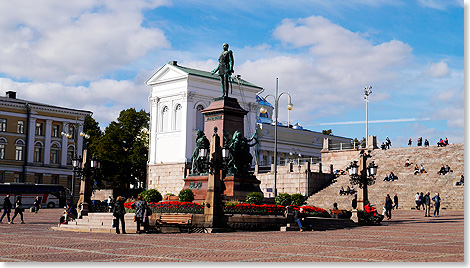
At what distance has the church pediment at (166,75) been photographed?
84738mm

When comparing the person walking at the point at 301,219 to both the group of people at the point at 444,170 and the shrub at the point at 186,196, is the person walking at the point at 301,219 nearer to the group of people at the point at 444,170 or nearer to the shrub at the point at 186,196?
the shrub at the point at 186,196

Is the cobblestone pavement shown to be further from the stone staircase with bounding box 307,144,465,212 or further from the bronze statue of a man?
the stone staircase with bounding box 307,144,465,212

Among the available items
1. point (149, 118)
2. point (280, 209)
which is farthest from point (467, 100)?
point (149, 118)

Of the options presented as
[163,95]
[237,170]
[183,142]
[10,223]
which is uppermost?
[163,95]

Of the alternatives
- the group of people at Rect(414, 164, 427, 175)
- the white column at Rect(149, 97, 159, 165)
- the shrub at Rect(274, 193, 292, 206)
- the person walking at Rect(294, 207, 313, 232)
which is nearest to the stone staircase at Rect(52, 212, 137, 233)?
the person walking at Rect(294, 207, 313, 232)

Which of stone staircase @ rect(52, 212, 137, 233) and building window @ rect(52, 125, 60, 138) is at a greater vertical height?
building window @ rect(52, 125, 60, 138)

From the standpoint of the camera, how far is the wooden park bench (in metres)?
23.7

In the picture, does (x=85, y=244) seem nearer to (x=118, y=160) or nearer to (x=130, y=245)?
(x=130, y=245)

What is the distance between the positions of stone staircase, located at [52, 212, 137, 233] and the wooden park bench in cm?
103

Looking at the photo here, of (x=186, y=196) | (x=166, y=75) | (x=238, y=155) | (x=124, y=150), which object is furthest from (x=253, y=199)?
(x=166, y=75)

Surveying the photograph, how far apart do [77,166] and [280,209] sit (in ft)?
44.4

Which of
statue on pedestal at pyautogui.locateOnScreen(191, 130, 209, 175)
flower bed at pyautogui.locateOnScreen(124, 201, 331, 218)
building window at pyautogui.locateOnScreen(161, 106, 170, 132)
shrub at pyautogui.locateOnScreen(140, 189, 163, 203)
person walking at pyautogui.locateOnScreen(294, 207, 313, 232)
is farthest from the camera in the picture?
building window at pyautogui.locateOnScreen(161, 106, 170, 132)

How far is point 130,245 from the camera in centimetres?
1741

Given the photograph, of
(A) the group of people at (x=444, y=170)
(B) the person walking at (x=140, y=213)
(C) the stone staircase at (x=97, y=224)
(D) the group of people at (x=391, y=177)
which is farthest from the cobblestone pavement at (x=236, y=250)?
(D) the group of people at (x=391, y=177)
